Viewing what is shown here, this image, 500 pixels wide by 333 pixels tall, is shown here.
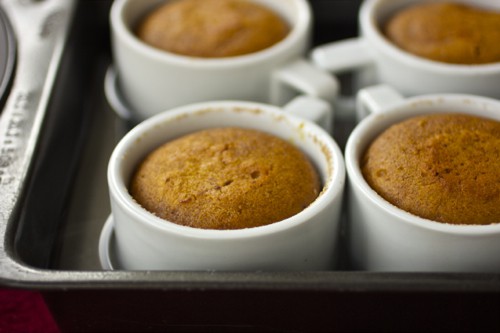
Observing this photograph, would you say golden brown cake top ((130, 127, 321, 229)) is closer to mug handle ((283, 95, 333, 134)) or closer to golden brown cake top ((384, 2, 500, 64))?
A: mug handle ((283, 95, 333, 134))

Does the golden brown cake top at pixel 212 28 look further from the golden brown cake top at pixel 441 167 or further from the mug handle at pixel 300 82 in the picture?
the golden brown cake top at pixel 441 167

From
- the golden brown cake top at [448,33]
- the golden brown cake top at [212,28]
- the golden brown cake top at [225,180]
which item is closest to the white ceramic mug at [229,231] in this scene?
the golden brown cake top at [225,180]

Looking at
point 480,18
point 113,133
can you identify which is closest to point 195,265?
point 113,133

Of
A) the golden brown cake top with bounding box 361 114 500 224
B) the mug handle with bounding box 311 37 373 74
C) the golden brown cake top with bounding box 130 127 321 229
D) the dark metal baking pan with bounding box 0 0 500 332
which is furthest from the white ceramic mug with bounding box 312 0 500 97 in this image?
the dark metal baking pan with bounding box 0 0 500 332

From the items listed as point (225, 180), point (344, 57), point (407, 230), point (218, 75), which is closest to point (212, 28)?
point (218, 75)

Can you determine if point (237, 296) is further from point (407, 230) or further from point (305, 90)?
point (305, 90)

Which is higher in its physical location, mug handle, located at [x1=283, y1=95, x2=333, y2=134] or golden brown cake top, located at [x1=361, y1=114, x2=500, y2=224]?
golden brown cake top, located at [x1=361, y1=114, x2=500, y2=224]
